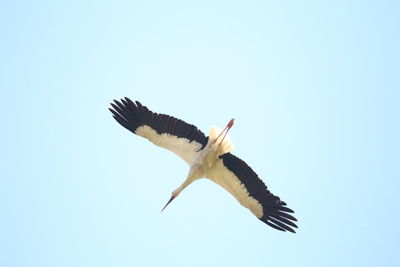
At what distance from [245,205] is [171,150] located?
1.72m

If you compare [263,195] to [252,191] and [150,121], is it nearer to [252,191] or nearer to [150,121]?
[252,191]

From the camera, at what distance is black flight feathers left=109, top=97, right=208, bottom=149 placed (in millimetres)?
27625

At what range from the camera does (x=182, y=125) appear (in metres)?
27.7

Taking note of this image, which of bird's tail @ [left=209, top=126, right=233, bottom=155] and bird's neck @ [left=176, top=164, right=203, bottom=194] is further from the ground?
bird's tail @ [left=209, top=126, right=233, bottom=155]

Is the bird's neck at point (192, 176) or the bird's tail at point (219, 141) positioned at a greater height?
the bird's tail at point (219, 141)

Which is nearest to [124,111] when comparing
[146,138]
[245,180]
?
[146,138]

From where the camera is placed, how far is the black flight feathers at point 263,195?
91.1ft

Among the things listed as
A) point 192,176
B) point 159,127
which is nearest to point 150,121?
point 159,127

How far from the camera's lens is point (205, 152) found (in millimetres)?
27781

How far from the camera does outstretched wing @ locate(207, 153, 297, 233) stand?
91.1 ft

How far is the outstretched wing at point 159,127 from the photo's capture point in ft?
90.6

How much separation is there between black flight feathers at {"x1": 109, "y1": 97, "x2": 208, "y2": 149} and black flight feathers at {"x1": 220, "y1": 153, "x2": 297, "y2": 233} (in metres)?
0.71

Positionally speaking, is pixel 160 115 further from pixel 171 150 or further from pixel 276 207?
pixel 276 207

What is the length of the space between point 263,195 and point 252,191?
0.22 meters
